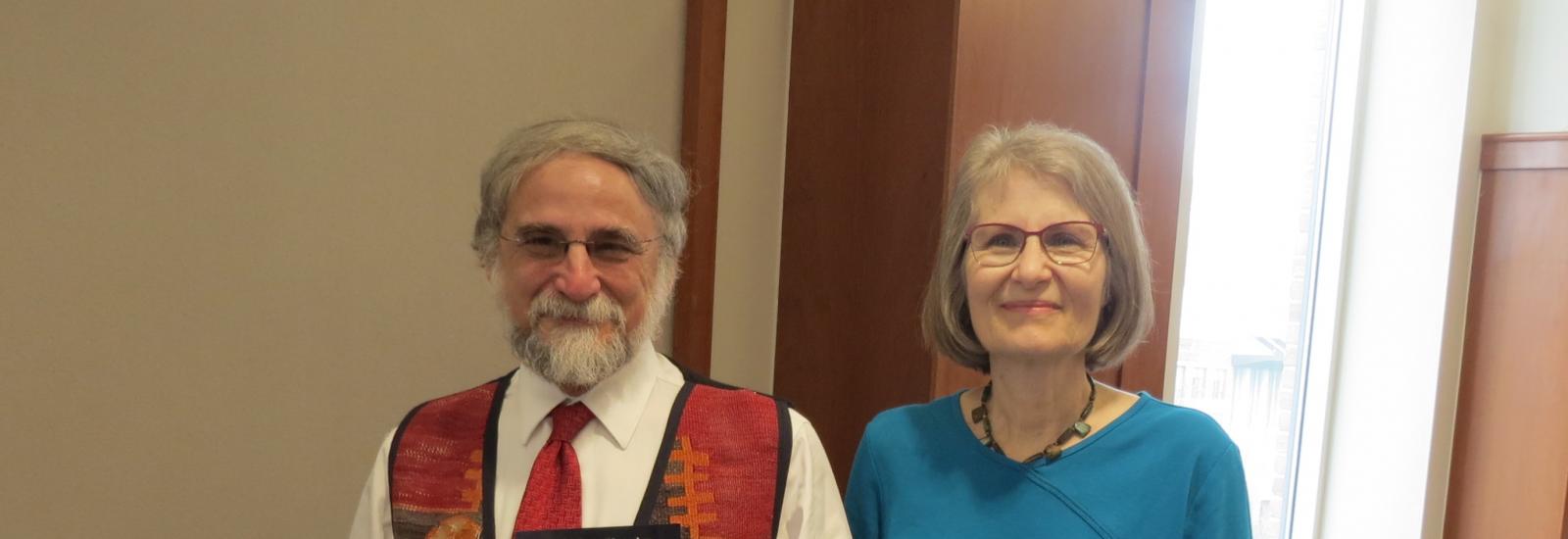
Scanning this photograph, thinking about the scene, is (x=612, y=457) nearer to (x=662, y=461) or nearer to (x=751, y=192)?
(x=662, y=461)

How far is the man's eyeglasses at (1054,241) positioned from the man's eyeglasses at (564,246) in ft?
1.57

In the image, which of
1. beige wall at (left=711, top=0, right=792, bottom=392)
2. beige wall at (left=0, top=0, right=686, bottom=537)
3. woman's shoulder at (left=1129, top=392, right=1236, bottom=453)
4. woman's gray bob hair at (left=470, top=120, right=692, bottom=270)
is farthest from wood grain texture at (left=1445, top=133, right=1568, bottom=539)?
woman's gray bob hair at (left=470, top=120, right=692, bottom=270)

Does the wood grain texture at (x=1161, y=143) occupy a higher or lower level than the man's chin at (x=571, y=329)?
Answer: higher

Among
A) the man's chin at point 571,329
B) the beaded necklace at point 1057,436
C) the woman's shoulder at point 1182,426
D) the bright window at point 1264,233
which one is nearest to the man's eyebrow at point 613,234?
the man's chin at point 571,329

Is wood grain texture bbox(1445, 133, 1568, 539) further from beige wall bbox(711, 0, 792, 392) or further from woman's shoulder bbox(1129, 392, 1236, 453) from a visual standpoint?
woman's shoulder bbox(1129, 392, 1236, 453)

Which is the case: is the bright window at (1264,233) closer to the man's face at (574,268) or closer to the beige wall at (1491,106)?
the beige wall at (1491,106)

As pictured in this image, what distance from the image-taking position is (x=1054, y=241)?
1477 mm

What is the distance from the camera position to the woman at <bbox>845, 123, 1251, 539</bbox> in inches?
57.3

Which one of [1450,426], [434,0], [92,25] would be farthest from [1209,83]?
[92,25]

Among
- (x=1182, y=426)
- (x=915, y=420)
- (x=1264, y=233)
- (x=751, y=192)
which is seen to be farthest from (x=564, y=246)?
(x=1264, y=233)

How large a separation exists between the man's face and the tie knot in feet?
0.10

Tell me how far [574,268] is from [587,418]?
0.69 feet

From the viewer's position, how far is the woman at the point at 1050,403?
57.3 inches

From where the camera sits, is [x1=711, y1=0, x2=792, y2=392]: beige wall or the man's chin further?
[x1=711, y1=0, x2=792, y2=392]: beige wall
